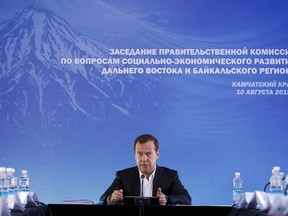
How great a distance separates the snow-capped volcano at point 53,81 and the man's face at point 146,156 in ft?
3.46

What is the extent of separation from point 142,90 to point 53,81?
835 mm

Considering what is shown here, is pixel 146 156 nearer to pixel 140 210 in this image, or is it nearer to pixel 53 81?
pixel 140 210

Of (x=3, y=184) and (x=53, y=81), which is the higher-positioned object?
(x=53, y=81)

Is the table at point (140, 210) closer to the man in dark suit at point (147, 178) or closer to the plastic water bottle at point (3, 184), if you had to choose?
the plastic water bottle at point (3, 184)

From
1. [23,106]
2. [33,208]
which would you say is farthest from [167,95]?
[33,208]

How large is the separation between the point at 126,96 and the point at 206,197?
1181 millimetres

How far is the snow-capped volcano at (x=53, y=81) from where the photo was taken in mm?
6016

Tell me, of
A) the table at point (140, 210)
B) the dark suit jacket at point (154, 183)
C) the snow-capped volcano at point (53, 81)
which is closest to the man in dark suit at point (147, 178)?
the dark suit jacket at point (154, 183)

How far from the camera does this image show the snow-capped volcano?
6016 millimetres

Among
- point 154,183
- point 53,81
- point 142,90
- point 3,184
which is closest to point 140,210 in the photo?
point 3,184

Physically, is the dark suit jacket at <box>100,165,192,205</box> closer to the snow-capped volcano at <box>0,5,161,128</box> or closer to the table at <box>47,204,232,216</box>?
the table at <box>47,204,232,216</box>

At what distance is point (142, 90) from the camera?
6.00m

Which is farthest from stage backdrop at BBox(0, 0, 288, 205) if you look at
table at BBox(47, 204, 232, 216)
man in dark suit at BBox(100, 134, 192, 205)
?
table at BBox(47, 204, 232, 216)

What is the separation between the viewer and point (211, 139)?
598 centimetres
